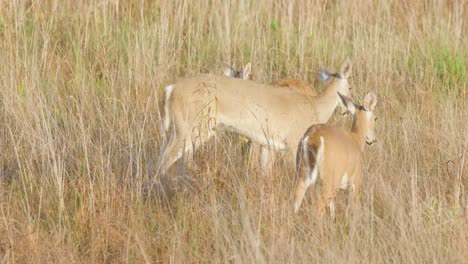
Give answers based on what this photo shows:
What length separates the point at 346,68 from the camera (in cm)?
693

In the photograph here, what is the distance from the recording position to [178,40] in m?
8.30

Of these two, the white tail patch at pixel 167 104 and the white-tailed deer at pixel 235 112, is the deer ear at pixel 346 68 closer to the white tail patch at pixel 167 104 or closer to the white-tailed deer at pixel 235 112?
the white-tailed deer at pixel 235 112

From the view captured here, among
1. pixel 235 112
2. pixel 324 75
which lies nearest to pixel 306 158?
pixel 235 112

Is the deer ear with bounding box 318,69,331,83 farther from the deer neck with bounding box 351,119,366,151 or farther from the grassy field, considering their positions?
the deer neck with bounding box 351,119,366,151

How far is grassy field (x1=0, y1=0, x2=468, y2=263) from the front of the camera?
4.66m

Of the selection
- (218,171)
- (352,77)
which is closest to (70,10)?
(352,77)

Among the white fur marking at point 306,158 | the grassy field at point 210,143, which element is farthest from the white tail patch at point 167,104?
the white fur marking at point 306,158

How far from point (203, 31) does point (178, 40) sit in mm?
431

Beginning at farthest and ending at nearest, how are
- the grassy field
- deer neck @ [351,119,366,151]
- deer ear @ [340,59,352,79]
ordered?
deer ear @ [340,59,352,79] → deer neck @ [351,119,366,151] → the grassy field

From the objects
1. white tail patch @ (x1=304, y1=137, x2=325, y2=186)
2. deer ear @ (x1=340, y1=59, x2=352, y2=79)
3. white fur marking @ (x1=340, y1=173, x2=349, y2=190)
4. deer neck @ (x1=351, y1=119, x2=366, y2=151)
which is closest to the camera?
white tail patch @ (x1=304, y1=137, x2=325, y2=186)

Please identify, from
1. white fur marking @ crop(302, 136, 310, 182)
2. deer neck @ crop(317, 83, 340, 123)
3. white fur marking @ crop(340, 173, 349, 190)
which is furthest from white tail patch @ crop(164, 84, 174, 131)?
white fur marking @ crop(340, 173, 349, 190)

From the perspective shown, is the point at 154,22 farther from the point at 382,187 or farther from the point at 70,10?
the point at 382,187

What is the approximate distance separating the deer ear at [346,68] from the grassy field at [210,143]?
418mm

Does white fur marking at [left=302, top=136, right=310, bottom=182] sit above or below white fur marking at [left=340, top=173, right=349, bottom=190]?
above
